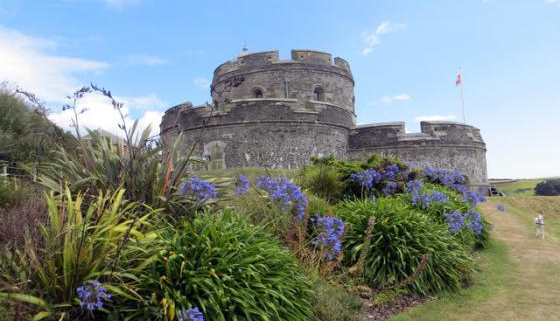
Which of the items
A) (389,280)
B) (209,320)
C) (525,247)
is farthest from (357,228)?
(525,247)

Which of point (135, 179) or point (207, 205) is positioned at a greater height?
point (135, 179)

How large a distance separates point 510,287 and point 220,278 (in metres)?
4.54

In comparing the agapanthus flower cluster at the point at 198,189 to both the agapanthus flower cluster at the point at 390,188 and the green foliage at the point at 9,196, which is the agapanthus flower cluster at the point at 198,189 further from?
the agapanthus flower cluster at the point at 390,188

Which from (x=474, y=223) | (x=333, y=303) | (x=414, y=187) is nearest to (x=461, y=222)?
(x=474, y=223)

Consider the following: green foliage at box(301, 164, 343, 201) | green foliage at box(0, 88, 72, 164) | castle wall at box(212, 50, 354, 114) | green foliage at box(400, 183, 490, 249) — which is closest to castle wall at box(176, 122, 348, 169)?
castle wall at box(212, 50, 354, 114)

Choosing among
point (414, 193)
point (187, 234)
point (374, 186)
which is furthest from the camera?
point (374, 186)

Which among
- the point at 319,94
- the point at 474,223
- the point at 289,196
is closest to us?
the point at 289,196

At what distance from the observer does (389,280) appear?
533 cm

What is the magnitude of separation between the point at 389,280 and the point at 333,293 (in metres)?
1.16

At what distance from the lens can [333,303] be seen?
425cm

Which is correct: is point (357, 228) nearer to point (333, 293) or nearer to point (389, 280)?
point (389, 280)

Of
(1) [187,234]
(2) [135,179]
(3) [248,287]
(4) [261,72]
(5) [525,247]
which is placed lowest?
(5) [525,247]

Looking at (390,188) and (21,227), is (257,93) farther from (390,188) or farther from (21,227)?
(21,227)

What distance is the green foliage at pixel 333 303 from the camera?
4.12 meters
